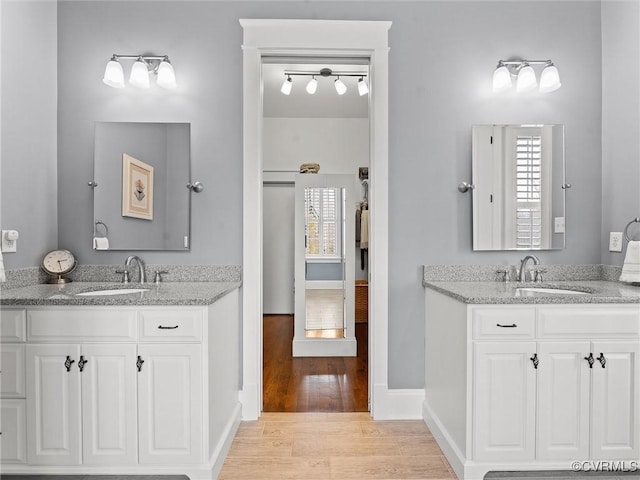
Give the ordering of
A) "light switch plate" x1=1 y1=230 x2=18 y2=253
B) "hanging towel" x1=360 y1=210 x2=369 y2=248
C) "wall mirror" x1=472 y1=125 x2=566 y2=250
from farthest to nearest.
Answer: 1. "hanging towel" x1=360 y1=210 x2=369 y2=248
2. "wall mirror" x1=472 y1=125 x2=566 y2=250
3. "light switch plate" x1=1 y1=230 x2=18 y2=253

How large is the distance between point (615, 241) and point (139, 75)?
9.56 feet

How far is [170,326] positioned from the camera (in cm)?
185

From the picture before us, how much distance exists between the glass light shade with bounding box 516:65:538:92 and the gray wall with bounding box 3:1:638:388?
10 cm

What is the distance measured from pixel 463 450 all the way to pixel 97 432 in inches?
64.3

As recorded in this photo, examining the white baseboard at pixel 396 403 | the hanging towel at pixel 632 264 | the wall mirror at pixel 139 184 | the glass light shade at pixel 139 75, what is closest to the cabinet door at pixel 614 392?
the hanging towel at pixel 632 264

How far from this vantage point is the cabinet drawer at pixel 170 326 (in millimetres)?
1849

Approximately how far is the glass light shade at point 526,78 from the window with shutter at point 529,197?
0.99 feet

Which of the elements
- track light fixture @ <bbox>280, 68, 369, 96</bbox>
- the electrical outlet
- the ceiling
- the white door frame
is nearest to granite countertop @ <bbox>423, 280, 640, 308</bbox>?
the electrical outlet

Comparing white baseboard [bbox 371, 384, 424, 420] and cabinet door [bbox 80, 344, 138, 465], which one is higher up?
cabinet door [bbox 80, 344, 138, 465]

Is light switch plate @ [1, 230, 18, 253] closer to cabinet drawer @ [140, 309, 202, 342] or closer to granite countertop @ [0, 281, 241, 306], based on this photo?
granite countertop @ [0, 281, 241, 306]

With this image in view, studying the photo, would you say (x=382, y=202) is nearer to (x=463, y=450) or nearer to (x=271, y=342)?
(x=463, y=450)

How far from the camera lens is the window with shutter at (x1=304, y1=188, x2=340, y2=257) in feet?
12.8

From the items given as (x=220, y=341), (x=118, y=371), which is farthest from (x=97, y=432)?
(x=220, y=341)

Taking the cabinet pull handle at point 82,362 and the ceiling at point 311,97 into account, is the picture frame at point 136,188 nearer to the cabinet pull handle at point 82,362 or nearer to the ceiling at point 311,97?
the cabinet pull handle at point 82,362
